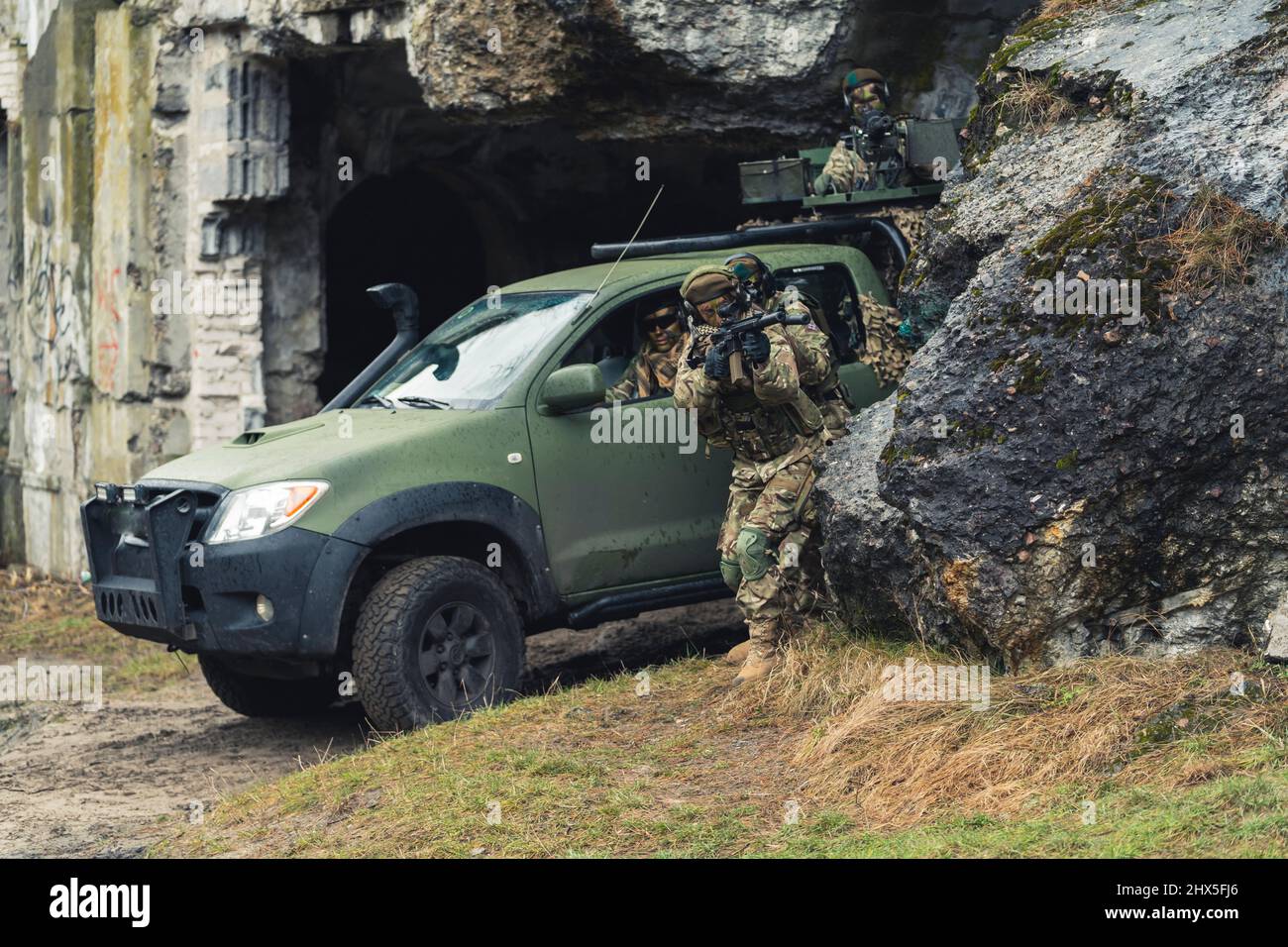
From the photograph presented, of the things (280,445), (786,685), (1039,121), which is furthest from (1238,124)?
(280,445)

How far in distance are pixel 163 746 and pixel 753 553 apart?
284 centimetres

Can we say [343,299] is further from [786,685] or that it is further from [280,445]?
[786,685]

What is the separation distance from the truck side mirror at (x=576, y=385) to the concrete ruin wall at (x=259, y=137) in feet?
8.83

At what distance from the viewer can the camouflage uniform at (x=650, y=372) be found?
22.4 ft

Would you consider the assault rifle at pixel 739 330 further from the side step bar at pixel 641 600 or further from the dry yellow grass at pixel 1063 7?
the dry yellow grass at pixel 1063 7

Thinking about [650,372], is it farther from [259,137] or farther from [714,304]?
[259,137]

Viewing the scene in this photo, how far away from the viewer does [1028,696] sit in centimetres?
509

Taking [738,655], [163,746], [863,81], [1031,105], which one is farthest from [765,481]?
[163,746]

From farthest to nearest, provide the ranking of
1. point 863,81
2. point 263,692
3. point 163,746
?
point 863,81 < point 263,692 < point 163,746

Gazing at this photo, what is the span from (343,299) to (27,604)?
194 inches

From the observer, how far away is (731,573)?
6391mm

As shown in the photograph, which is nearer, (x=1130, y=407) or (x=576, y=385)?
(x=1130, y=407)

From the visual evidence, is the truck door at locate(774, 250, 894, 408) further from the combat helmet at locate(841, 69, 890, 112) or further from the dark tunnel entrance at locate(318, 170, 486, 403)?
the dark tunnel entrance at locate(318, 170, 486, 403)

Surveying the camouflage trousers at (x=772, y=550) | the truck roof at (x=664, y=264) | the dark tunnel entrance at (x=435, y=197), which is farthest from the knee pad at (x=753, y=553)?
the dark tunnel entrance at (x=435, y=197)
